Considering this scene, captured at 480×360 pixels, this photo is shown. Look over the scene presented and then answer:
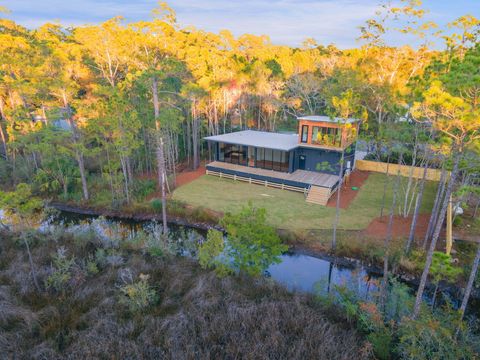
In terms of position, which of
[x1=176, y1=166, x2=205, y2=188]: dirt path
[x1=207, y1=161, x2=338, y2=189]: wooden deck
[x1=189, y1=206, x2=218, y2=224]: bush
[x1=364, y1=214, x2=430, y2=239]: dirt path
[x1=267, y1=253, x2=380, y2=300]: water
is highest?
[x1=207, y1=161, x2=338, y2=189]: wooden deck

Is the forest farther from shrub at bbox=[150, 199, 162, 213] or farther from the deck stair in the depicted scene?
the deck stair

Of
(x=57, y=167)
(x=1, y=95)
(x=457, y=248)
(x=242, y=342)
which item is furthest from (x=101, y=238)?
(x=1, y=95)

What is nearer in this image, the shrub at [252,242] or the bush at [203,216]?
the shrub at [252,242]

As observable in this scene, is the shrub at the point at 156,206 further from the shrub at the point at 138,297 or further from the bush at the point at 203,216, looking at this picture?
the shrub at the point at 138,297

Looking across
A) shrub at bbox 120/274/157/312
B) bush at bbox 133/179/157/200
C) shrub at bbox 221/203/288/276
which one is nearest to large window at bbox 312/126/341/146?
shrub at bbox 221/203/288/276

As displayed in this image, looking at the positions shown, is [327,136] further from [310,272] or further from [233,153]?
[310,272]

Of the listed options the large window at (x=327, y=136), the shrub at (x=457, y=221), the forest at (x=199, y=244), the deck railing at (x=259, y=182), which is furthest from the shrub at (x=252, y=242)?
the large window at (x=327, y=136)

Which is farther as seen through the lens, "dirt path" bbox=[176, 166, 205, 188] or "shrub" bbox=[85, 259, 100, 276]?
"dirt path" bbox=[176, 166, 205, 188]

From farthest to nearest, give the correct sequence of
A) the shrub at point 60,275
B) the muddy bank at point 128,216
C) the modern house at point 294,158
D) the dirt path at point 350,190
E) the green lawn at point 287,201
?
the modern house at point 294,158 → the dirt path at point 350,190 → the muddy bank at point 128,216 → the green lawn at point 287,201 → the shrub at point 60,275
